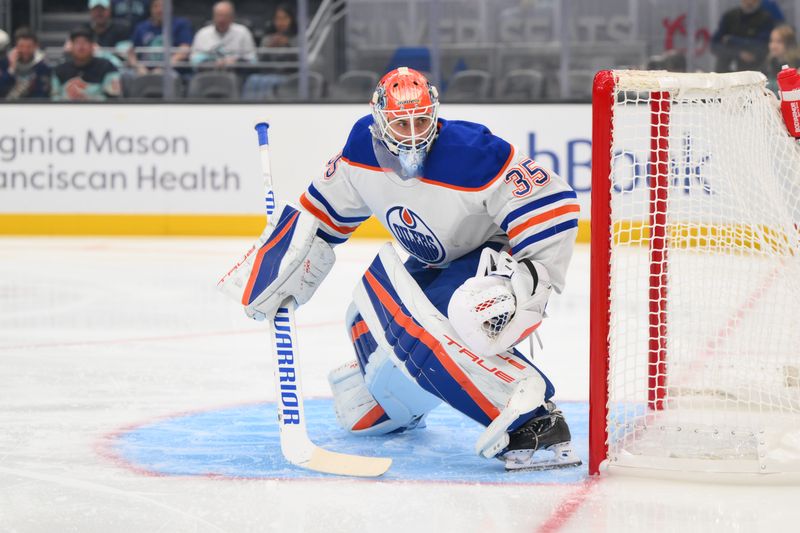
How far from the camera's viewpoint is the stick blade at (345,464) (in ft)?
7.92

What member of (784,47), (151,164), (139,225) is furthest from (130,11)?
(784,47)

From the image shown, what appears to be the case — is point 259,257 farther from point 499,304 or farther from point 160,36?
point 160,36

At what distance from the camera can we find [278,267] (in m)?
2.63

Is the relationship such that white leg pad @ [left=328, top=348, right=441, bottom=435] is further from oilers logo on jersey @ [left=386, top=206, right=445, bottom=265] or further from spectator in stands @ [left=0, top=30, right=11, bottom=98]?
spectator in stands @ [left=0, top=30, right=11, bottom=98]

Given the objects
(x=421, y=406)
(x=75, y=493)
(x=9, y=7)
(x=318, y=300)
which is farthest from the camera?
(x=9, y=7)

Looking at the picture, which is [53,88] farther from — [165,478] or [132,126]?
[165,478]

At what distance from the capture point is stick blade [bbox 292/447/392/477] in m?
2.41

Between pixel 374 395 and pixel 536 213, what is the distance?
23.1 inches

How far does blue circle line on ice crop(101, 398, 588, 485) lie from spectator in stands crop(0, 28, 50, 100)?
18.0 ft

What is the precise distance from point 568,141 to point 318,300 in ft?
9.69

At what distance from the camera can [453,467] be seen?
2.49 metres

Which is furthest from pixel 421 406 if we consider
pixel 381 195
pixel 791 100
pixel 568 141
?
pixel 568 141

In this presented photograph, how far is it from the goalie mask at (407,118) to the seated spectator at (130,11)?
20.4 ft

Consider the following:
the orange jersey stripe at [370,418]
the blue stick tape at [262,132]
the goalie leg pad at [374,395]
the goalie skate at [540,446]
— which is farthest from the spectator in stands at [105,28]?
the goalie skate at [540,446]
